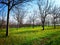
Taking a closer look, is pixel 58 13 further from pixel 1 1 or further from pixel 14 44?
pixel 14 44

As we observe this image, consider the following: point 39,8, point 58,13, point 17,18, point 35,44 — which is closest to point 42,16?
point 39,8

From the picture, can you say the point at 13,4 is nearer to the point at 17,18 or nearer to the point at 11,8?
the point at 11,8

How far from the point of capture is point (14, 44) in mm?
12914

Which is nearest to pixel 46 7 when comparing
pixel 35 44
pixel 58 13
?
pixel 58 13

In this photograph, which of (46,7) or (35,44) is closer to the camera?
(35,44)

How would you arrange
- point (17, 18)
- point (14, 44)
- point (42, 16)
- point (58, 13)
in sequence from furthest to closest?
1. point (17, 18)
2. point (58, 13)
3. point (42, 16)
4. point (14, 44)

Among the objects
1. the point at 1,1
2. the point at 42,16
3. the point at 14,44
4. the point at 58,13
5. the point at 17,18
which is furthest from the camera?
the point at 17,18

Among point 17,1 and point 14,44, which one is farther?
point 17,1

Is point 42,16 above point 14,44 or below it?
above

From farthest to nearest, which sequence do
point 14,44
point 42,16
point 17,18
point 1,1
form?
point 17,18, point 42,16, point 1,1, point 14,44

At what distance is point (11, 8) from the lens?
18.8 meters

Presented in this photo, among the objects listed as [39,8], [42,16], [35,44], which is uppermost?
[39,8]

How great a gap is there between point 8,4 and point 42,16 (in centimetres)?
1921

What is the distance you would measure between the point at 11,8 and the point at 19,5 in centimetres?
136
